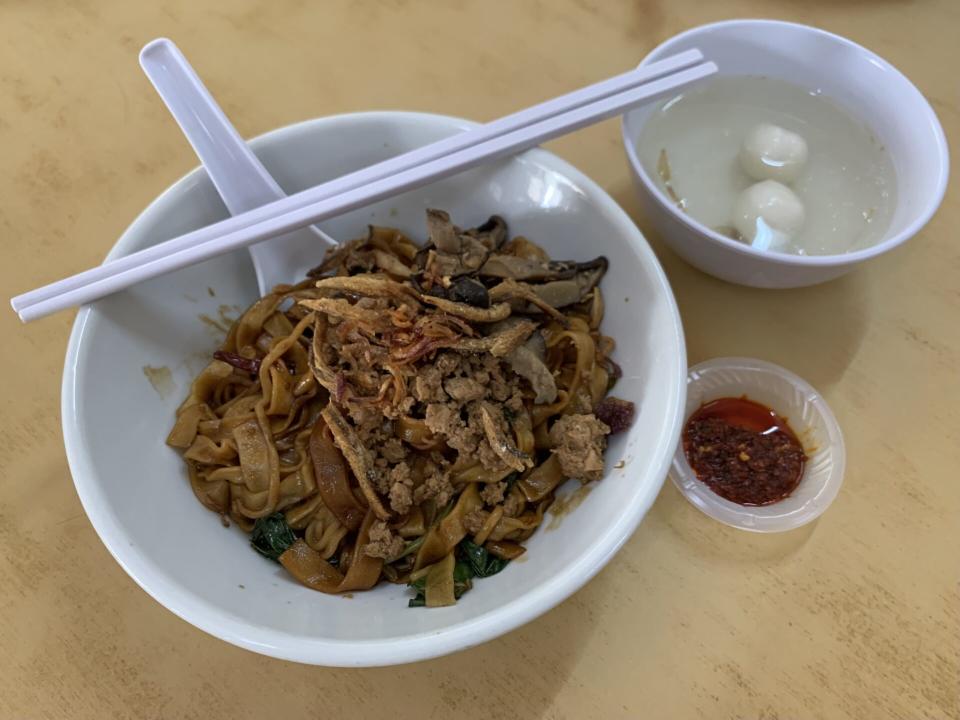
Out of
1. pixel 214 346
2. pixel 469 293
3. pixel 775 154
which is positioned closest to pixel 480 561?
pixel 469 293

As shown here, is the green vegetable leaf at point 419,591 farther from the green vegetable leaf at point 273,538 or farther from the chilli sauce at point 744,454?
the chilli sauce at point 744,454

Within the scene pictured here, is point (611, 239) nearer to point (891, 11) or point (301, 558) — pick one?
point (301, 558)

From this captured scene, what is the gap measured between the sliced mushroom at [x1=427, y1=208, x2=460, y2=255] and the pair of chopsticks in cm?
8

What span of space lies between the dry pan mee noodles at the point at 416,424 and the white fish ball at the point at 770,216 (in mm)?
354

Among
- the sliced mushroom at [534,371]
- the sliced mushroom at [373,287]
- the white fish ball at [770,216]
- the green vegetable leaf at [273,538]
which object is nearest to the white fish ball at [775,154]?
the white fish ball at [770,216]

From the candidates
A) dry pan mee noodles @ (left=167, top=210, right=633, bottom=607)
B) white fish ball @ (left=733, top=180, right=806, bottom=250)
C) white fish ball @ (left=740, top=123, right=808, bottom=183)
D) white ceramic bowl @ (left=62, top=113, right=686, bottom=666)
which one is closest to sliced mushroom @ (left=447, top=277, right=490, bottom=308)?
dry pan mee noodles @ (left=167, top=210, right=633, bottom=607)

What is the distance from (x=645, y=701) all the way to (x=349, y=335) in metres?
0.80

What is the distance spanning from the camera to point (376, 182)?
114 cm

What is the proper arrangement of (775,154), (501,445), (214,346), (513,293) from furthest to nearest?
(775,154) < (214,346) < (513,293) < (501,445)

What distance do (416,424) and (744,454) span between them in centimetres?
65

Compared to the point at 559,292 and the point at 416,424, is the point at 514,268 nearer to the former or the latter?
the point at 559,292

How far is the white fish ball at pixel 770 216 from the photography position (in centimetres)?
131

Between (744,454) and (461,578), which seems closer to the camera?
(461,578)

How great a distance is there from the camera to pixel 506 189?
129 cm
